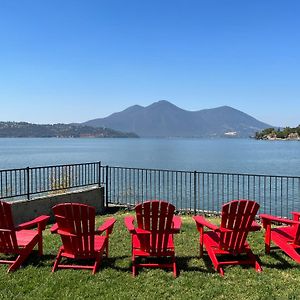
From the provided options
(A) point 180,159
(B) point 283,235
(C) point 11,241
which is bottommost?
(A) point 180,159

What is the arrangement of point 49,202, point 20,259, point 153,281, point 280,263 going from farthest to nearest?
point 49,202, point 280,263, point 20,259, point 153,281

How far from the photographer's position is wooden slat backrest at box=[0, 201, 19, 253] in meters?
6.19

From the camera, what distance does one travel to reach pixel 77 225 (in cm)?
604

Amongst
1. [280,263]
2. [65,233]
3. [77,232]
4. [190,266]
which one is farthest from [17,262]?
[280,263]

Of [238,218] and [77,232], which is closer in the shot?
[77,232]

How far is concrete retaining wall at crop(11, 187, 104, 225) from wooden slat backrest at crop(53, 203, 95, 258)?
196 inches

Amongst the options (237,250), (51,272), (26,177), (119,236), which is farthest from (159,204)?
(26,177)

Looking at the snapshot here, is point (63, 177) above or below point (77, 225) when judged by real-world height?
below

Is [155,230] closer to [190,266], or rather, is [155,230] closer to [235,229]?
[190,266]

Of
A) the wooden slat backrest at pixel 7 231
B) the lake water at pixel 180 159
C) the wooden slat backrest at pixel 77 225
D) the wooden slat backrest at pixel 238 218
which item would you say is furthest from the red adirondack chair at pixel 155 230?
the lake water at pixel 180 159

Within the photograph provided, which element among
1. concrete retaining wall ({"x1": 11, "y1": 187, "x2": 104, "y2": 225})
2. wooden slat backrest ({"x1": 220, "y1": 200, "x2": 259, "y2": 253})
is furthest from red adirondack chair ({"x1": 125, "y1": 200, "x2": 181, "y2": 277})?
concrete retaining wall ({"x1": 11, "y1": 187, "x2": 104, "y2": 225})

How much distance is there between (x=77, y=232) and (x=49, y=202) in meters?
5.91

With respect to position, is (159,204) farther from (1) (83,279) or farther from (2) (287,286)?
(2) (287,286)

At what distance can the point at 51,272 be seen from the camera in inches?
237
